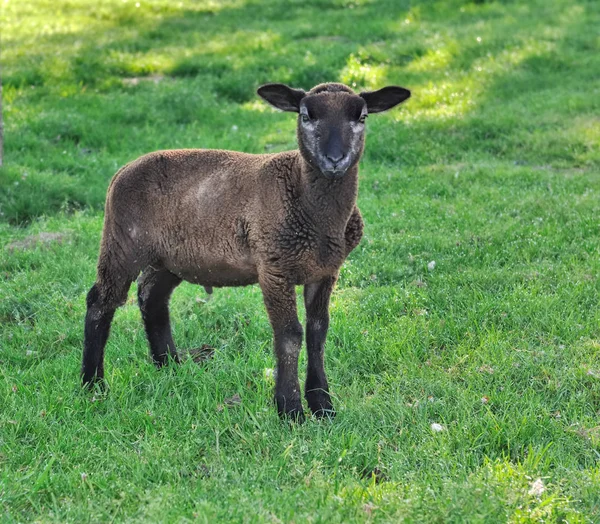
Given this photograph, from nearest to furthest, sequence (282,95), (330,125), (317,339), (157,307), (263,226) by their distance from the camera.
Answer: (330,125) → (263,226) → (282,95) → (317,339) → (157,307)

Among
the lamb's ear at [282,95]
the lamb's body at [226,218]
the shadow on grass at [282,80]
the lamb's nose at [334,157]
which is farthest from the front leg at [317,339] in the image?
the shadow on grass at [282,80]

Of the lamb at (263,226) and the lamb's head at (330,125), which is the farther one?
the lamb at (263,226)

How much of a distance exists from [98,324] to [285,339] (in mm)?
1542

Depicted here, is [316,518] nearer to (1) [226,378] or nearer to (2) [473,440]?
(2) [473,440]

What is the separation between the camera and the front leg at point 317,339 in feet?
17.7

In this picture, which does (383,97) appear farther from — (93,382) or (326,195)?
(93,382)

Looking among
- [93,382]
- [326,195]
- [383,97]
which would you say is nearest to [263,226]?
[326,195]

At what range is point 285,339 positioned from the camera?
16.9ft

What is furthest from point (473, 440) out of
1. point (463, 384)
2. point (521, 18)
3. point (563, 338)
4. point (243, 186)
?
point (521, 18)

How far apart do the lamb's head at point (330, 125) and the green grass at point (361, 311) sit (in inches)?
64.8

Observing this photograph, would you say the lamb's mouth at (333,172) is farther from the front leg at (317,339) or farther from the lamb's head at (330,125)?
the front leg at (317,339)

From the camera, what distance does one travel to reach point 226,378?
18.9 feet

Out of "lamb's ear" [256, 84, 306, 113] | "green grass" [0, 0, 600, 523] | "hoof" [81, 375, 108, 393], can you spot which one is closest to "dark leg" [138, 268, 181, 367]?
"green grass" [0, 0, 600, 523]

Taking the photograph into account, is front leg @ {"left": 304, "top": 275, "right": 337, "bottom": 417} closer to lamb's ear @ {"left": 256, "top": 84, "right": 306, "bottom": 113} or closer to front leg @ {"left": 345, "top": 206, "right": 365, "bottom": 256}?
front leg @ {"left": 345, "top": 206, "right": 365, "bottom": 256}
